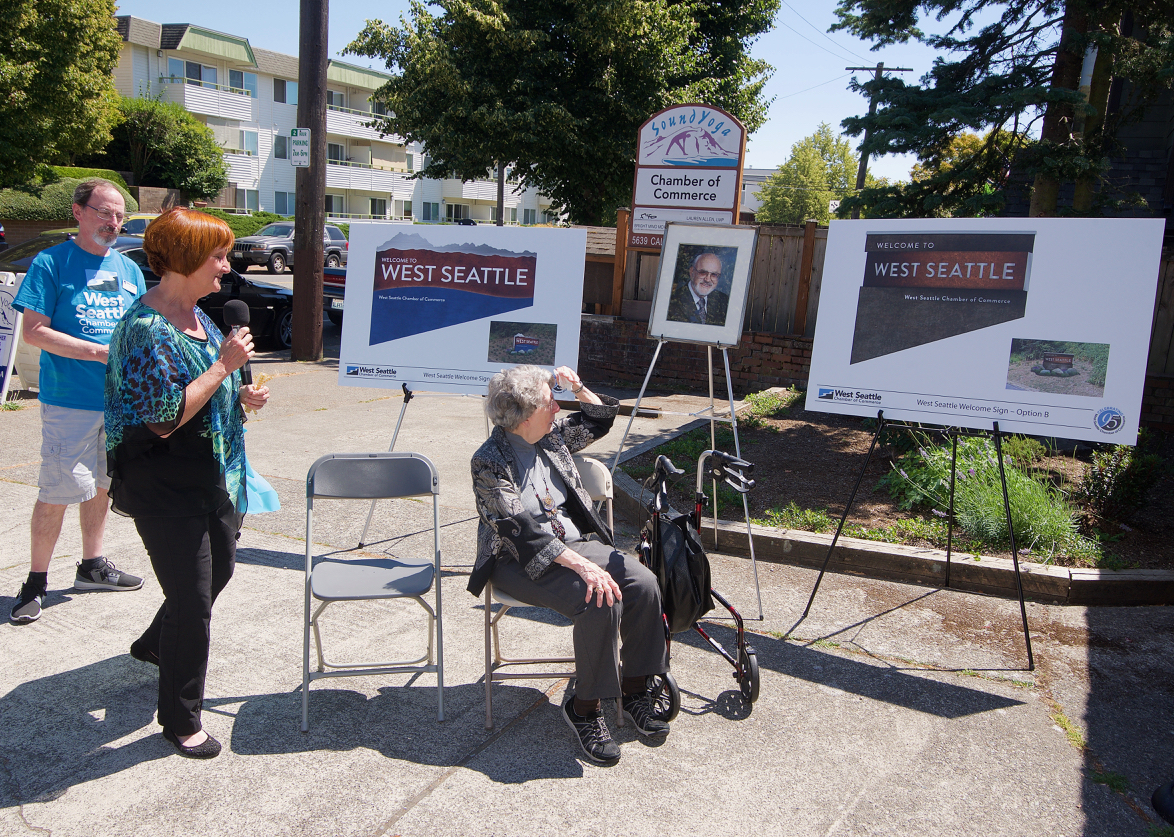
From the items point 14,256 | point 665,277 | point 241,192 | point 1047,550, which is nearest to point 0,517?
point 665,277

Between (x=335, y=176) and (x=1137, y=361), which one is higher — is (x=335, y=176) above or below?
above

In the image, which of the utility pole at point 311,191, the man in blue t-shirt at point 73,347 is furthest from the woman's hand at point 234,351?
the utility pole at point 311,191

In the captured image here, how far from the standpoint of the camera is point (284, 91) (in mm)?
45750

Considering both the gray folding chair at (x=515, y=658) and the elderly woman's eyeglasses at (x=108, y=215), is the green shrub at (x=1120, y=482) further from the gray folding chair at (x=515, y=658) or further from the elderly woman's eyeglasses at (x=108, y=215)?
the elderly woman's eyeglasses at (x=108, y=215)

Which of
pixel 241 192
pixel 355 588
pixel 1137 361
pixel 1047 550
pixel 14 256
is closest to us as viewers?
pixel 355 588

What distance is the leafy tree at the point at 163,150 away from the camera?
33219 mm

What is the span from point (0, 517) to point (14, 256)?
847cm

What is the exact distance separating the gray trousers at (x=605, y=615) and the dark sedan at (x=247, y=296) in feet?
31.6

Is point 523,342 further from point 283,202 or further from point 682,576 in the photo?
point 283,202

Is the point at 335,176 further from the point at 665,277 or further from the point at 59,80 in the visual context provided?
the point at 665,277

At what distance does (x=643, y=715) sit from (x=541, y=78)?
16300mm

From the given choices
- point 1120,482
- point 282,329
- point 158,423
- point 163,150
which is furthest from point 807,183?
point 158,423

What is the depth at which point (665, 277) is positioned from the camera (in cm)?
500

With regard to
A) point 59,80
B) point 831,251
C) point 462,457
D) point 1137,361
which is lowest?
point 462,457
